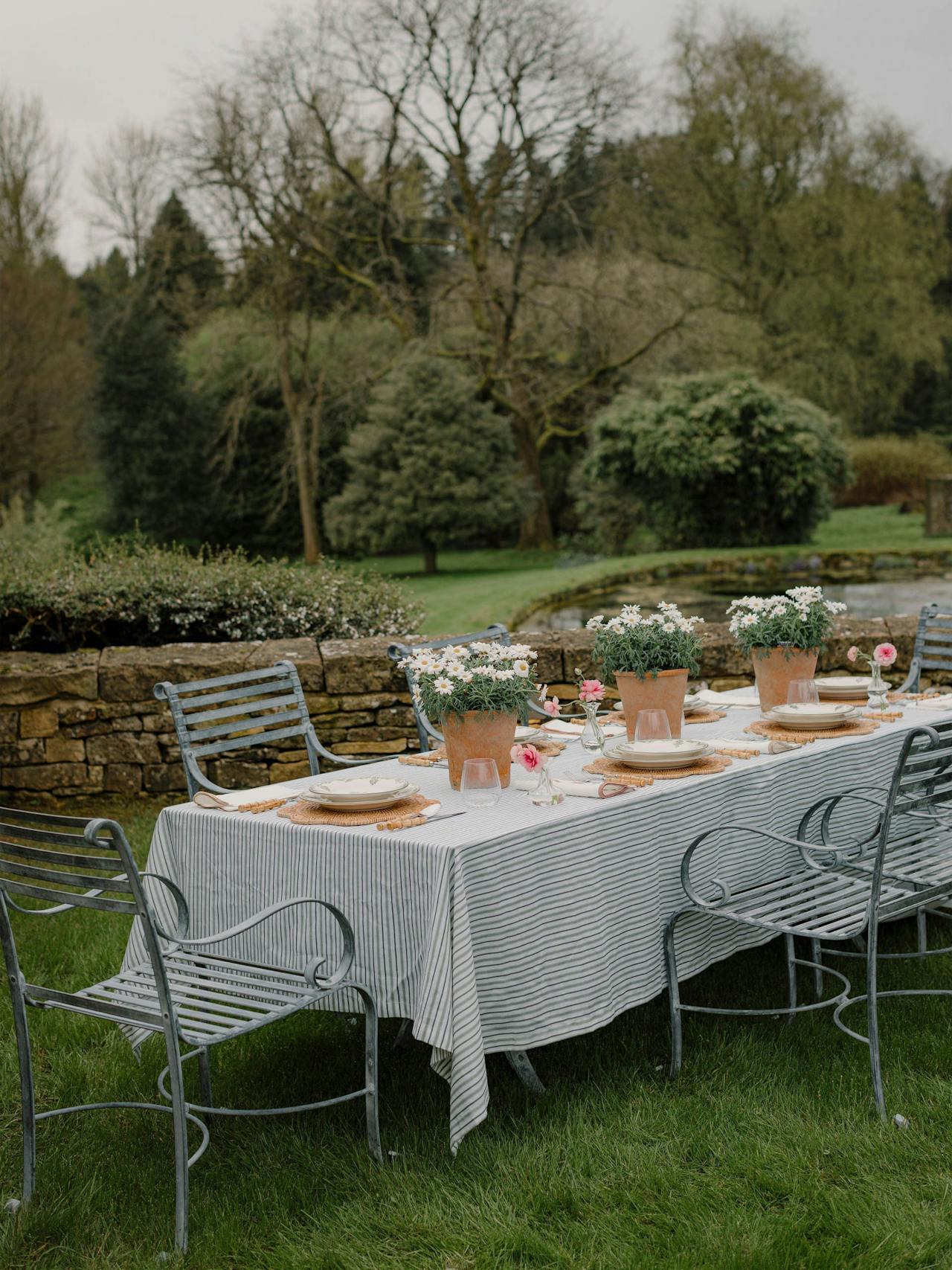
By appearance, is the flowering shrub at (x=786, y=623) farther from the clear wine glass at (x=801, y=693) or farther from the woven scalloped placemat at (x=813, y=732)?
the woven scalloped placemat at (x=813, y=732)

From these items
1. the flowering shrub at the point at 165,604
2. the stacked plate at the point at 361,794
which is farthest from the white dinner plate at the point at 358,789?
the flowering shrub at the point at 165,604

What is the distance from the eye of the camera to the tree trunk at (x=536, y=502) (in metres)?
21.6

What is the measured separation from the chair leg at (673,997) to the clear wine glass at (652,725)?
23.8 inches

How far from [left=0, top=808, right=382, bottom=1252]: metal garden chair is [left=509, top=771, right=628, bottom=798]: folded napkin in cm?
67

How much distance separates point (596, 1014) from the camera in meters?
3.08

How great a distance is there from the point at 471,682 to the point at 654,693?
31.6 inches

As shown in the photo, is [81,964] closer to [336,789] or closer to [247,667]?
[336,789]

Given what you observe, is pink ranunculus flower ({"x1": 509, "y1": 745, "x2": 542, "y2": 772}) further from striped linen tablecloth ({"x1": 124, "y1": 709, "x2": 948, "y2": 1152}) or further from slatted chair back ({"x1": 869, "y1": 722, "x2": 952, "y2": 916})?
slatted chair back ({"x1": 869, "y1": 722, "x2": 952, "y2": 916})

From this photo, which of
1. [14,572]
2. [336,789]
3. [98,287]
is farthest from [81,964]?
Result: [98,287]

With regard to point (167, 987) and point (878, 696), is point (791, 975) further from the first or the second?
point (167, 987)

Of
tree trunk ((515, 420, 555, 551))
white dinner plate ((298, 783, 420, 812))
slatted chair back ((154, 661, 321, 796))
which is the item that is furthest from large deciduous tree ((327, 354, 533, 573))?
white dinner plate ((298, 783, 420, 812))

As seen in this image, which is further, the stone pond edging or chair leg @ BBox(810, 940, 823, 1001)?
A: the stone pond edging

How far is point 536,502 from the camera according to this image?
20.5 metres

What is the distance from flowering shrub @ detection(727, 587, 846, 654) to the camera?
4.22 meters
